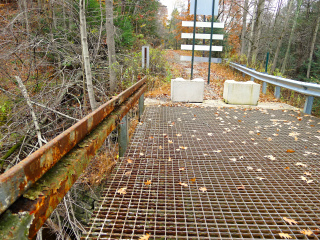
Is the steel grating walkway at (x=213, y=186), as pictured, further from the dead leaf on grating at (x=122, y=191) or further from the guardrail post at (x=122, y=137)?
the guardrail post at (x=122, y=137)

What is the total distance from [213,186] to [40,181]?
206cm

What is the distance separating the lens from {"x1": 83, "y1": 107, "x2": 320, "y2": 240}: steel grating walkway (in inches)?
80.0

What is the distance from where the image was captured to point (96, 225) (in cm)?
204

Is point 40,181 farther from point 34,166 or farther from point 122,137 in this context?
point 122,137

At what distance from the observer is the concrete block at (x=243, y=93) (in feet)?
24.2

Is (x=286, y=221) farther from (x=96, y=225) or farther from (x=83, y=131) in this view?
(x=83, y=131)

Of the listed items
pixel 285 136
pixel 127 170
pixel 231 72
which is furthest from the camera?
pixel 231 72

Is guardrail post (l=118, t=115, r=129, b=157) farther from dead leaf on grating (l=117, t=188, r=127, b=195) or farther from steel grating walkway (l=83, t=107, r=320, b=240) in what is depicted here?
dead leaf on grating (l=117, t=188, r=127, b=195)

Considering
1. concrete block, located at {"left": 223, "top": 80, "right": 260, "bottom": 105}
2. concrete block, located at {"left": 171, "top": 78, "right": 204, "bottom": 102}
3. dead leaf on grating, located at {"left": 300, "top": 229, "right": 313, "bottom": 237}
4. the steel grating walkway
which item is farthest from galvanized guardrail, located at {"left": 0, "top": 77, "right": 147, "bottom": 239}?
concrete block, located at {"left": 223, "top": 80, "right": 260, "bottom": 105}

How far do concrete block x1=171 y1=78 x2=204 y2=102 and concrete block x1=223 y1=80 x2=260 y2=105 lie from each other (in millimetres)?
960

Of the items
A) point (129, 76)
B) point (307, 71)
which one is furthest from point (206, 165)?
point (307, 71)

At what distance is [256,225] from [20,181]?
1973mm

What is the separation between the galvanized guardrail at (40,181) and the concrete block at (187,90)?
6.16 m

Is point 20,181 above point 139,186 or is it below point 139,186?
above
